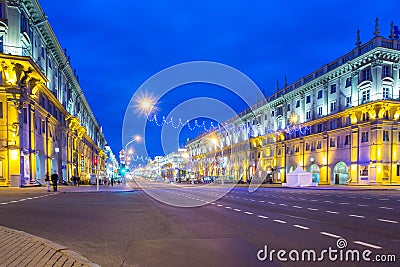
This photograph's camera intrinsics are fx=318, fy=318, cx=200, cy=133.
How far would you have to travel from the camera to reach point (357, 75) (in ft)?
161

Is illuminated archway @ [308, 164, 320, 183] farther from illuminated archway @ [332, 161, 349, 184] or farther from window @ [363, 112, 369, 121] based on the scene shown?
window @ [363, 112, 369, 121]

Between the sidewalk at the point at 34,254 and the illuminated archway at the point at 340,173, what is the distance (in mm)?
52474

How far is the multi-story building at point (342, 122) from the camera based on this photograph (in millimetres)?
45875

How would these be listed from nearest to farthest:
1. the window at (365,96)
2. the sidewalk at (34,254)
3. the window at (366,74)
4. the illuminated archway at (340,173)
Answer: the sidewalk at (34,254) < the window at (366,74) < the window at (365,96) < the illuminated archway at (340,173)

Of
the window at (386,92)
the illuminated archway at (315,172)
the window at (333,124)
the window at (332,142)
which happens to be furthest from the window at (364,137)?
the illuminated archway at (315,172)

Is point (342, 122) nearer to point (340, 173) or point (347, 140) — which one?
point (347, 140)

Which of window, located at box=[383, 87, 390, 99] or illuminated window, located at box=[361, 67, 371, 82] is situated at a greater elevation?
illuminated window, located at box=[361, 67, 371, 82]

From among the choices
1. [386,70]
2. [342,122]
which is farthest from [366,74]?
[342,122]

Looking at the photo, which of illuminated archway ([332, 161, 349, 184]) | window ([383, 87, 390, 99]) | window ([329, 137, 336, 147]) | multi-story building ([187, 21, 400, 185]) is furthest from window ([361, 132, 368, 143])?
window ([329, 137, 336, 147])

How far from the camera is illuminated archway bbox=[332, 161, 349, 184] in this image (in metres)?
52.1

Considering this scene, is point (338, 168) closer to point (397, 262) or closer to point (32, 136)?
point (32, 136)

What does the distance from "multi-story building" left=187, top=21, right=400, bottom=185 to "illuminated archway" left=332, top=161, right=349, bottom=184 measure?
5 cm

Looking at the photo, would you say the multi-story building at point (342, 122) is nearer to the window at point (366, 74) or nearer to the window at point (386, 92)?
the window at point (386, 92)

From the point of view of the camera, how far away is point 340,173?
53562mm
